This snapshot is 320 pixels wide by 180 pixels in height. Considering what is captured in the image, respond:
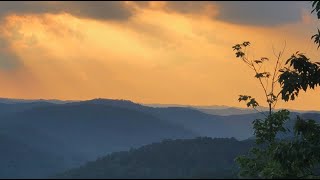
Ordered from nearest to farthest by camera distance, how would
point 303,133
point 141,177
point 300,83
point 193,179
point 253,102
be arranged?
point 193,179 → point 141,177 → point 300,83 → point 303,133 → point 253,102

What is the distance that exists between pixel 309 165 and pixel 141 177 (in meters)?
11.0

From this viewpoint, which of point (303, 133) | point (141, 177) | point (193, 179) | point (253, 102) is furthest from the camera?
point (253, 102)

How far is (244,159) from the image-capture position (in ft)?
84.9

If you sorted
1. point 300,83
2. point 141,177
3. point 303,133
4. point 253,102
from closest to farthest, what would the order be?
point 141,177 → point 300,83 → point 303,133 → point 253,102

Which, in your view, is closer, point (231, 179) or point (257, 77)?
point (231, 179)

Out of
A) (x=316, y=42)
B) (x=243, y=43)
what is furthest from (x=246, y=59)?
(x=316, y=42)

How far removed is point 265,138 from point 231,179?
1735 cm

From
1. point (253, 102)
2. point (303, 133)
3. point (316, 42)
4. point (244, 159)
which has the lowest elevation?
point (244, 159)

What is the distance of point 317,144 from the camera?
59.2 feet

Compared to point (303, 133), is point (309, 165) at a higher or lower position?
lower

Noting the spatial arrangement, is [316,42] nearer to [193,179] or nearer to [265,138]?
[265,138]

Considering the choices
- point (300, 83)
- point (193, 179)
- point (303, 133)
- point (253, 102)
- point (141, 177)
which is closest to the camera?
point (193, 179)

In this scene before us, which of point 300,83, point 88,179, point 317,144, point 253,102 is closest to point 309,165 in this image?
point 317,144

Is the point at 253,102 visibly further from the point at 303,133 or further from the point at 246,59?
the point at 303,133
